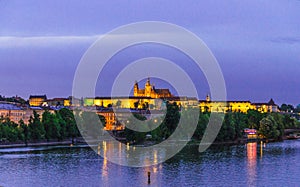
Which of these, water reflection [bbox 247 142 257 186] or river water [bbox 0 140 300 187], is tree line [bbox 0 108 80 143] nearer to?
river water [bbox 0 140 300 187]

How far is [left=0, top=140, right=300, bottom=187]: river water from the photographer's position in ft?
70.9

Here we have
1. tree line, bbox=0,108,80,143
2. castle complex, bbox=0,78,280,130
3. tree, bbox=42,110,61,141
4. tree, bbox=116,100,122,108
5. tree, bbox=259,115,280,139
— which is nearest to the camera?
tree line, bbox=0,108,80,143

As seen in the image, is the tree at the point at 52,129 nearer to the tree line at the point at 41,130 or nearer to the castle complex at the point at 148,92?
the tree line at the point at 41,130

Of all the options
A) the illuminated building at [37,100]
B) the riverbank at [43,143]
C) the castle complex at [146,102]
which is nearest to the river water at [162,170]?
the riverbank at [43,143]

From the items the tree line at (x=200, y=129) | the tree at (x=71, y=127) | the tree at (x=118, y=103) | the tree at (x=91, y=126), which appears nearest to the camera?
the tree line at (x=200, y=129)

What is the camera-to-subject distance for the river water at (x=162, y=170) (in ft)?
70.9

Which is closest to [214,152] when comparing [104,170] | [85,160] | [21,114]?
[85,160]

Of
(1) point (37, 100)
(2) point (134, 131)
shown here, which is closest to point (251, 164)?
(2) point (134, 131)

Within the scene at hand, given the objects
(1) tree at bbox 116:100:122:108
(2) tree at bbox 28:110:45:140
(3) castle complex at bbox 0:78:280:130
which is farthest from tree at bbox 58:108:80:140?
(1) tree at bbox 116:100:122:108

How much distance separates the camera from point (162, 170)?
2461cm

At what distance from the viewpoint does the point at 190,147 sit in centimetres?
3581

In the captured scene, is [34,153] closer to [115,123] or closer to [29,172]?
[29,172]

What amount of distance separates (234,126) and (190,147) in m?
8.07

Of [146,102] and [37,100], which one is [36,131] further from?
[37,100]
